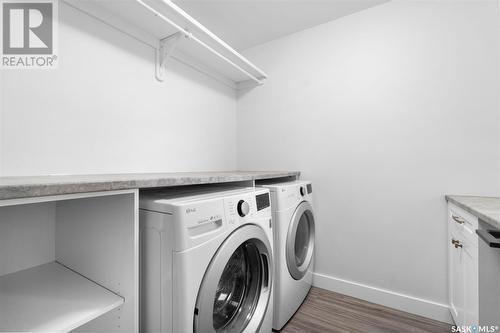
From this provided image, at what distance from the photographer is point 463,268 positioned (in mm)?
1106

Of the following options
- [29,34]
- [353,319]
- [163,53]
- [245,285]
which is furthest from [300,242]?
[29,34]

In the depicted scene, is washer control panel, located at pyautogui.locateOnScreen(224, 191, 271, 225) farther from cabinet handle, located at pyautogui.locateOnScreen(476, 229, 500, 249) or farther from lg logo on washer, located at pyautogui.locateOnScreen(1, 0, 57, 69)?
lg logo on washer, located at pyautogui.locateOnScreen(1, 0, 57, 69)

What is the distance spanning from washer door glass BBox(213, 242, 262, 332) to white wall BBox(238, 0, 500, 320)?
0.98 meters

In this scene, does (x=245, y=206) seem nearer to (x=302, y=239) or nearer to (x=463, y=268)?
(x=302, y=239)

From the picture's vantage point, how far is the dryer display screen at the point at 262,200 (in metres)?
1.13

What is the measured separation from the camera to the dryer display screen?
113cm

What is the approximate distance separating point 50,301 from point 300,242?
1.52m

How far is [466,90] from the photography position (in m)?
1.42

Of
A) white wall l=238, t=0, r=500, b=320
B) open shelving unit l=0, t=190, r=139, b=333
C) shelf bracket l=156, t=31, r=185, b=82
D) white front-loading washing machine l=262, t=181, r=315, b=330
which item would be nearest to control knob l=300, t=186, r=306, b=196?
white front-loading washing machine l=262, t=181, r=315, b=330

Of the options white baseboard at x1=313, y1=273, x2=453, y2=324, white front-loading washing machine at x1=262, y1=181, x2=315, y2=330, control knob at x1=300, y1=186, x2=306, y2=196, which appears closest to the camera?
white front-loading washing machine at x1=262, y1=181, x2=315, y2=330

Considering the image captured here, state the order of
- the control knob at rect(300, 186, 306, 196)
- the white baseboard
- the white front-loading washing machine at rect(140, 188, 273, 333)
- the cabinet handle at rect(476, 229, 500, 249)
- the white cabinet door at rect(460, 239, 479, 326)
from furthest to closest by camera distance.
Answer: the control knob at rect(300, 186, 306, 196), the white baseboard, the white cabinet door at rect(460, 239, 479, 326), the white front-loading washing machine at rect(140, 188, 273, 333), the cabinet handle at rect(476, 229, 500, 249)

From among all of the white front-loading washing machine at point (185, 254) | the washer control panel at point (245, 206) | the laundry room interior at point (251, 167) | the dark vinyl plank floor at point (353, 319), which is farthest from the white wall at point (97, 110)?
the dark vinyl plank floor at point (353, 319)

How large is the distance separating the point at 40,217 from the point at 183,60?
4.80 feet

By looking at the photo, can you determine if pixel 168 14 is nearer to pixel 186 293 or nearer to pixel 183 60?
pixel 183 60
